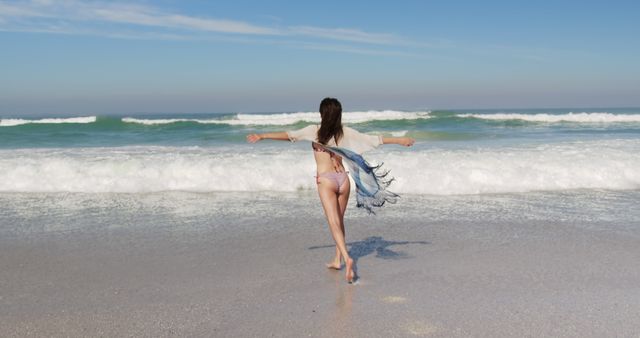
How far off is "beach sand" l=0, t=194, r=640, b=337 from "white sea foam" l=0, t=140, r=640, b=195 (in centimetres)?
223

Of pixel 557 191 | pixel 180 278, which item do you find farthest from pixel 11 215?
pixel 557 191

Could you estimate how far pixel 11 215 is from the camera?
7348 millimetres

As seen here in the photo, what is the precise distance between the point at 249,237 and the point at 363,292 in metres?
2.07

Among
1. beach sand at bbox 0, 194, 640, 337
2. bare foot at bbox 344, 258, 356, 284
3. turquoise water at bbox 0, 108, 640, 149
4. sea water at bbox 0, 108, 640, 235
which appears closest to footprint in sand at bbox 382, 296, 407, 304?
beach sand at bbox 0, 194, 640, 337

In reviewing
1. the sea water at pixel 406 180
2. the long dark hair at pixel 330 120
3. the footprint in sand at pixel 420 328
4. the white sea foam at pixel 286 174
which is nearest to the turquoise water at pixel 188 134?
the sea water at pixel 406 180

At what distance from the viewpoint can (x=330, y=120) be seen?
4570mm

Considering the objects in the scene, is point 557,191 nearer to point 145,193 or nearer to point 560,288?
point 560,288

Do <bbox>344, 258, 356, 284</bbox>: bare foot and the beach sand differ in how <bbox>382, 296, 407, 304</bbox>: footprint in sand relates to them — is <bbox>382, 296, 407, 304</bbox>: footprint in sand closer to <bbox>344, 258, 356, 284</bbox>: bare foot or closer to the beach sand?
the beach sand

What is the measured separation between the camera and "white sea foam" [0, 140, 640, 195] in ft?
31.4

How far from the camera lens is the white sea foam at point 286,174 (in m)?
9.57

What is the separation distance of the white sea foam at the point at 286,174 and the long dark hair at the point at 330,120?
494 cm

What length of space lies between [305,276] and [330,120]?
1305 mm

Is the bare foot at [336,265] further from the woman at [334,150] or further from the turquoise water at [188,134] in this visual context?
the turquoise water at [188,134]

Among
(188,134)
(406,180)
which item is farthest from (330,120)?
(188,134)
